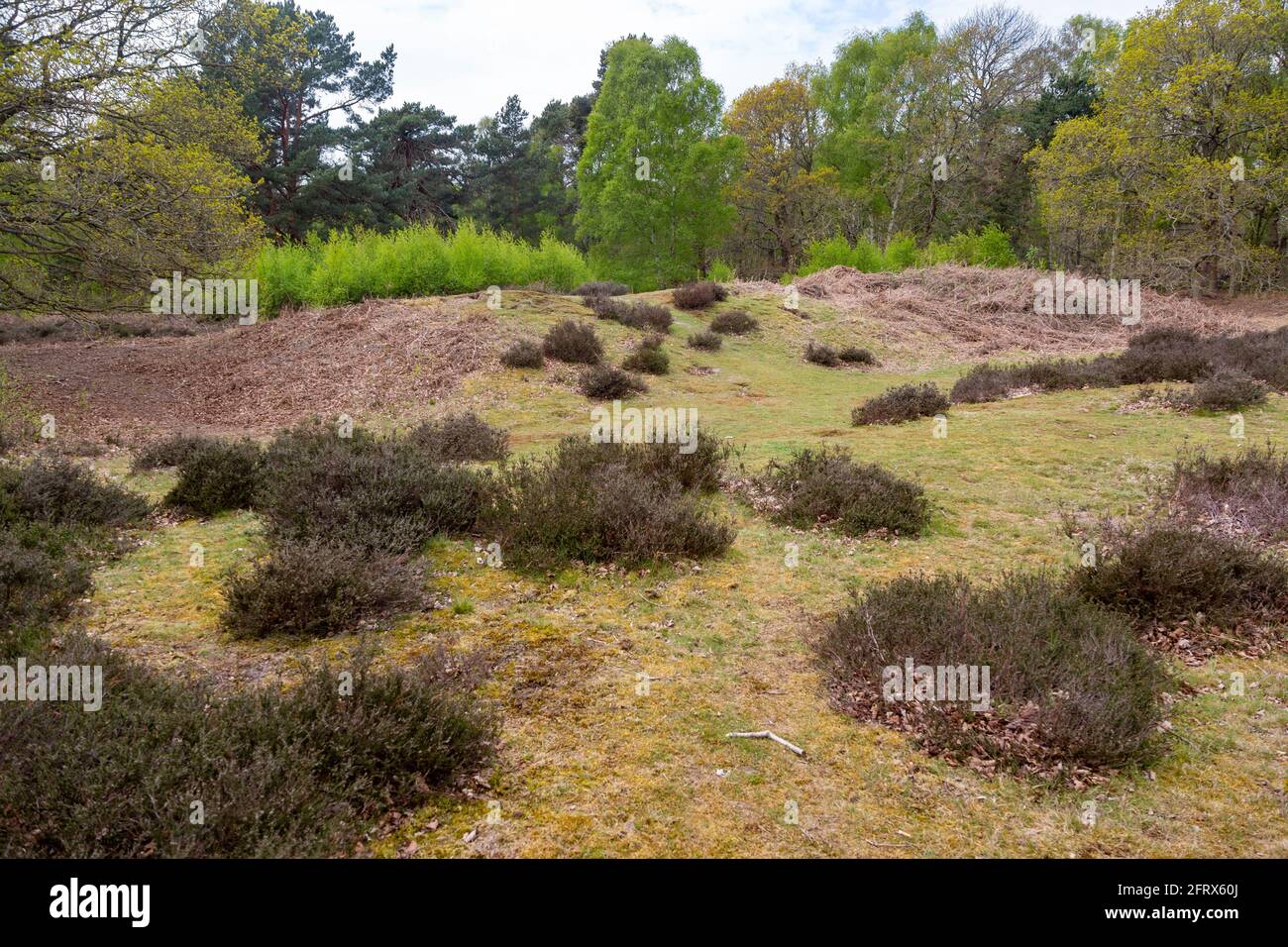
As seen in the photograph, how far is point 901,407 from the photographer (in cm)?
1172

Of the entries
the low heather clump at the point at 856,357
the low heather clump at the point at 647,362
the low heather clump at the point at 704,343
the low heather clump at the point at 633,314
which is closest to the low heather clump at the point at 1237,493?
the low heather clump at the point at 647,362

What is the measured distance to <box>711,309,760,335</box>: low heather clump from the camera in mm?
20938

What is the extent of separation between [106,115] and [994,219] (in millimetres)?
43968

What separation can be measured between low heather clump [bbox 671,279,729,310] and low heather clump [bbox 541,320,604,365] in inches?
271

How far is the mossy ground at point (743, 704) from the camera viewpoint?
105 inches

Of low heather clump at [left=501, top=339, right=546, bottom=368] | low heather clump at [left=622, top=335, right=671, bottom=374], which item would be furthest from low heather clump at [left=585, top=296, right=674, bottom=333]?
low heather clump at [left=501, top=339, right=546, bottom=368]

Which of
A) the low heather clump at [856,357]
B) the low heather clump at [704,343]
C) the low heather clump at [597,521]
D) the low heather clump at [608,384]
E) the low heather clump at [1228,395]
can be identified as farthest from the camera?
the low heather clump at [856,357]

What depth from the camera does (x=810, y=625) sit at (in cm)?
459

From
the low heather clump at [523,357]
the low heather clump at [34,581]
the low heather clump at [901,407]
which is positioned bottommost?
the low heather clump at [34,581]

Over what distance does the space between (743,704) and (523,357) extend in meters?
12.4

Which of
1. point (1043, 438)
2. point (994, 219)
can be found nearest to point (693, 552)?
point (1043, 438)

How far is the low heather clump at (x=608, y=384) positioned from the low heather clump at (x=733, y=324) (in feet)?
22.6

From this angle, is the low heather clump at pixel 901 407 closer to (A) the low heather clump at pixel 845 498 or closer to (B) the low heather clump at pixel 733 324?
(A) the low heather clump at pixel 845 498

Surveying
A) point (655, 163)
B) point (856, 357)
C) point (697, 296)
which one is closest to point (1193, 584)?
point (856, 357)
